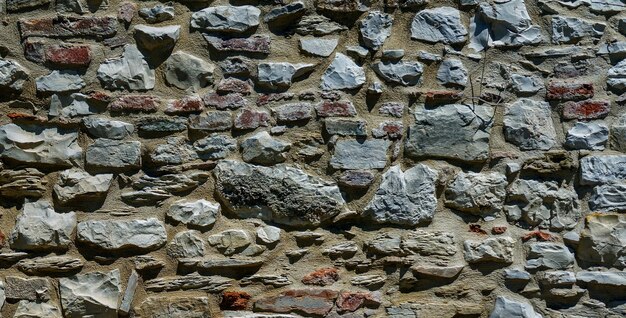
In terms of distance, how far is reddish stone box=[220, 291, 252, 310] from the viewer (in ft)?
8.79

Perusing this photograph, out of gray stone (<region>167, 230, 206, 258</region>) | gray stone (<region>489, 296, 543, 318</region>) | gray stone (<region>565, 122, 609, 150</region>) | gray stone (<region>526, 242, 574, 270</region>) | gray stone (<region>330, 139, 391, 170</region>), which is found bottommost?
gray stone (<region>489, 296, 543, 318</region>)

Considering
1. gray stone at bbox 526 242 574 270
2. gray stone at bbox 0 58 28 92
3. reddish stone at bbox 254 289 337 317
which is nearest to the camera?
gray stone at bbox 0 58 28 92

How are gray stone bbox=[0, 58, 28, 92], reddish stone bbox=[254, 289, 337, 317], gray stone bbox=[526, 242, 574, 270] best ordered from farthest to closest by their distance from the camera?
1. gray stone bbox=[526, 242, 574, 270]
2. reddish stone bbox=[254, 289, 337, 317]
3. gray stone bbox=[0, 58, 28, 92]

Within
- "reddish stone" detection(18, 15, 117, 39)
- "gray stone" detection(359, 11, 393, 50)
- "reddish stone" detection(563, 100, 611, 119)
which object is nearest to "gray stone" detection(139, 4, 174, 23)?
"reddish stone" detection(18, 15, 117, 39)

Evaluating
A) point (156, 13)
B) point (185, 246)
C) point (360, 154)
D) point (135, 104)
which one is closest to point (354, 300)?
point (360, 154)

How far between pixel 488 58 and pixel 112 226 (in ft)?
5.16

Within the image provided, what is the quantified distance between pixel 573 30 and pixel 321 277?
1.39 meters

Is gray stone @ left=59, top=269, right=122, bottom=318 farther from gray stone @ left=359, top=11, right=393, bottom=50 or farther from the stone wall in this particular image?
gray stone @ left=359, top=11, right=393, bottom=50

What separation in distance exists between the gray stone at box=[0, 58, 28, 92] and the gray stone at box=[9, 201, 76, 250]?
424 millimetres

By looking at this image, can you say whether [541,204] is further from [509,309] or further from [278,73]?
[278,73]

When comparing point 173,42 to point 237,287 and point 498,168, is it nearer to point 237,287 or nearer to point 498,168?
point 237,287

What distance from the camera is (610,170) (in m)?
2.83

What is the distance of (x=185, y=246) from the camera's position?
267 centimetres

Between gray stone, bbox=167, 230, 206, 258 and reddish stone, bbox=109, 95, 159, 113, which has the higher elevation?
reddish stone, bbox=109, 95, 159, 113
